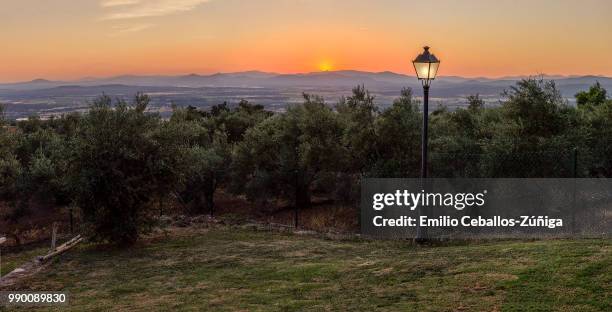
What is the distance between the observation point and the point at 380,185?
20.5 metres

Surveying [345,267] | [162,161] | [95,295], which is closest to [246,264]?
[345,267]

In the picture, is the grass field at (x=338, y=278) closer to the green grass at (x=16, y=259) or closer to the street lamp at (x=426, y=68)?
the green grass at (x=16, y=259)

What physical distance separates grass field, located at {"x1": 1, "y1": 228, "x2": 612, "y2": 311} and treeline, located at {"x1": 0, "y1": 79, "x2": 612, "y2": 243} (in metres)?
2.07

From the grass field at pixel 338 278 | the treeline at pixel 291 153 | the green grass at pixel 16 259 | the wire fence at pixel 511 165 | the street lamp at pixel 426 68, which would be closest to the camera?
the grass field at pixel 338 278

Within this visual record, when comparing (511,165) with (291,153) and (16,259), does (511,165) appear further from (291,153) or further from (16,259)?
(16,259)

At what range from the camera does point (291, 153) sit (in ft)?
85.1

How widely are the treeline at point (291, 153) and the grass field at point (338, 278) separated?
2068 millimetres

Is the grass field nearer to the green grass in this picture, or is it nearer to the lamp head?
the green grass

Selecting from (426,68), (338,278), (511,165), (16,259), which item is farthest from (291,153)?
(338,278)

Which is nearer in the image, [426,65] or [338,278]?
[338,278]

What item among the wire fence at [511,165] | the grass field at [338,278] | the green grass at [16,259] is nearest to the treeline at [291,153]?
the wire fence at [511,165]

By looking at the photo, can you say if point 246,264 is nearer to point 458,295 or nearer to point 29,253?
point 458,295

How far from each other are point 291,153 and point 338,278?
16.1m

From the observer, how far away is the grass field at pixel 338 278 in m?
7.91
